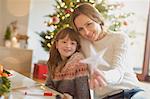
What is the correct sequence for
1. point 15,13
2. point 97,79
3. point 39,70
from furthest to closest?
point 15,13 < point 39,70 < point 97,79

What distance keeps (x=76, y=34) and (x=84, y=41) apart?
0.06 meters

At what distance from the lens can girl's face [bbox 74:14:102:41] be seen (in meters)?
1.40

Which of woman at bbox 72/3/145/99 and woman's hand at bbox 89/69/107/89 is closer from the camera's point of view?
woman's hand at bbox 89/69/107/89

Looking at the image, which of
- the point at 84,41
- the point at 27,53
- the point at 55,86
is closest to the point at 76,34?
the point at 84,41

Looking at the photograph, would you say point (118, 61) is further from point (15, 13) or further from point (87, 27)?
point (15, 13)

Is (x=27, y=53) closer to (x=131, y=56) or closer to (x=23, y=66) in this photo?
(x=23, y=66)

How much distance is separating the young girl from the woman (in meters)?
0.05

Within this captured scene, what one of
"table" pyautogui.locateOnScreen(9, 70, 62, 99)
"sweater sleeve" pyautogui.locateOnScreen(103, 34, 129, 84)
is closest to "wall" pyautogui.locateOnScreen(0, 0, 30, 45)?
"table" pyautogui.locateOnScreen(9, 70, 62, 99)

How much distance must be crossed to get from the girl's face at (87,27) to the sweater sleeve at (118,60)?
0.39 feet

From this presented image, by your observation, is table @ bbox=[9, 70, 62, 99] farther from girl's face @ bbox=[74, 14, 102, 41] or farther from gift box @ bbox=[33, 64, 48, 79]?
gift box @ bbox=[33, 64, 48, 79]

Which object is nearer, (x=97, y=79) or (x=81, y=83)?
(x=97, y=79)

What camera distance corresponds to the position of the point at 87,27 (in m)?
1.41

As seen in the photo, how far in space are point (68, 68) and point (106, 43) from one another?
254 mm

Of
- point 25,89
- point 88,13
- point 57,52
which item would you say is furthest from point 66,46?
point 25,89
